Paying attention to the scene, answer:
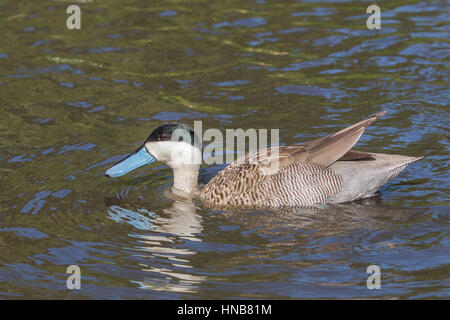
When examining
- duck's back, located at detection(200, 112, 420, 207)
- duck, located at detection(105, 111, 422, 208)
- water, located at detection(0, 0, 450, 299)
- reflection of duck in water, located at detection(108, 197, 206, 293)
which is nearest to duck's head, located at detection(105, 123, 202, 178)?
duck, located at detection(105, 111, 422, 208)

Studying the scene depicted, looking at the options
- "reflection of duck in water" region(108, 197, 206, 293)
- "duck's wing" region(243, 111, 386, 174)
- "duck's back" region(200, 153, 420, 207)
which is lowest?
"reflection of duck in water" region(108, 197, 206, 293)

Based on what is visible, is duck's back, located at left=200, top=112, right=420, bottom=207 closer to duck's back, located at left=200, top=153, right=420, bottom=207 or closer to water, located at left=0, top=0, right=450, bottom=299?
duck's back, located at left=200, top=153, right=420, bottom=207

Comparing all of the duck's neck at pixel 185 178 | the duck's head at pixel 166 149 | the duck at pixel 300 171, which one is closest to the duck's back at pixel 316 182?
the duck at pixel 300 171

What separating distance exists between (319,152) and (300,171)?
0.31 metres

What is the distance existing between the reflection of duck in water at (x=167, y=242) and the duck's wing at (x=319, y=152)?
3.43 ft

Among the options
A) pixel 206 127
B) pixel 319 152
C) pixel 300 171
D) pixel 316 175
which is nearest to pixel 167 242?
pixel 300 171

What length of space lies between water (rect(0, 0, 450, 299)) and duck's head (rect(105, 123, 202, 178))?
1.17 feet

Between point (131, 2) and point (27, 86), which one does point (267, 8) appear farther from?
Result: point (27, 86)

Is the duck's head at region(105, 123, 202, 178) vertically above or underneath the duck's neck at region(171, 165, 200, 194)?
above

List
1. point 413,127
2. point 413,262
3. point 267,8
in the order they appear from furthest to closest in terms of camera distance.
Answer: point 267,8, point 413,127, point 413,262

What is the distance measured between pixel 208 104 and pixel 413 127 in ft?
10.1

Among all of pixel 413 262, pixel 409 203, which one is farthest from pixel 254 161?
pixel 413 262

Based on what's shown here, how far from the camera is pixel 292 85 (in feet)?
40.8

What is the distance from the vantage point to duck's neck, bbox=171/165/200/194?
9688 millimetres
